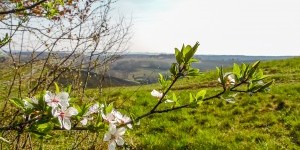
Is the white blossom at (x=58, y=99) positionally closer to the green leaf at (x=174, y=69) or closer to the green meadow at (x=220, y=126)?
the green leaf at (x=174, y=69)

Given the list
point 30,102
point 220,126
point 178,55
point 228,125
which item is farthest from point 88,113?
point 228,125

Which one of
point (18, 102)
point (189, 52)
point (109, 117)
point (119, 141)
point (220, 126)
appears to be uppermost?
point (189, 52)

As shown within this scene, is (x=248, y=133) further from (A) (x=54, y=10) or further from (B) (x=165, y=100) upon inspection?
(B) (x=165, y=100)

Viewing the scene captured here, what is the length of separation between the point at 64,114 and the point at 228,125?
9356 millimetres

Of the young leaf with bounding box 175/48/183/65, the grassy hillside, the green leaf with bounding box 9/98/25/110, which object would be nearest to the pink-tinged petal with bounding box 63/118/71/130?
the green leaf with bounding box 9/98/25/110

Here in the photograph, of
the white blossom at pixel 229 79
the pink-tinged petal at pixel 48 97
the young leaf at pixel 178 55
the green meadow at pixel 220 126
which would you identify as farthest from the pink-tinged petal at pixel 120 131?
the green meadow at pixel 220 126

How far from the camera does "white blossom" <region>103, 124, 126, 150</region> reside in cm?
207

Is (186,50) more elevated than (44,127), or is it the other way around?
(186,50)

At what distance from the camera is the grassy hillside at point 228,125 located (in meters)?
8.88

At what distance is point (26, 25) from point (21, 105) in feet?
13.7

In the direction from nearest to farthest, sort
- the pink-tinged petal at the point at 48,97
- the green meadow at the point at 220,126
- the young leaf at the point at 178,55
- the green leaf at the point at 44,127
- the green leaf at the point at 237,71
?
the pink-tinged petal at the point at 48,97 → the green leaf at the point at 44,127 → the young leaf at the point at 178,55 → the green leaf at the point at 237,71 → the green meadow at the point at 220,126

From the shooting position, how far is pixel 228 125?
10.8m

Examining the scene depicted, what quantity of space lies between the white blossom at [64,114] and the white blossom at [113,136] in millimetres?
238

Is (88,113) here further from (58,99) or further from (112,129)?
(58,99)
